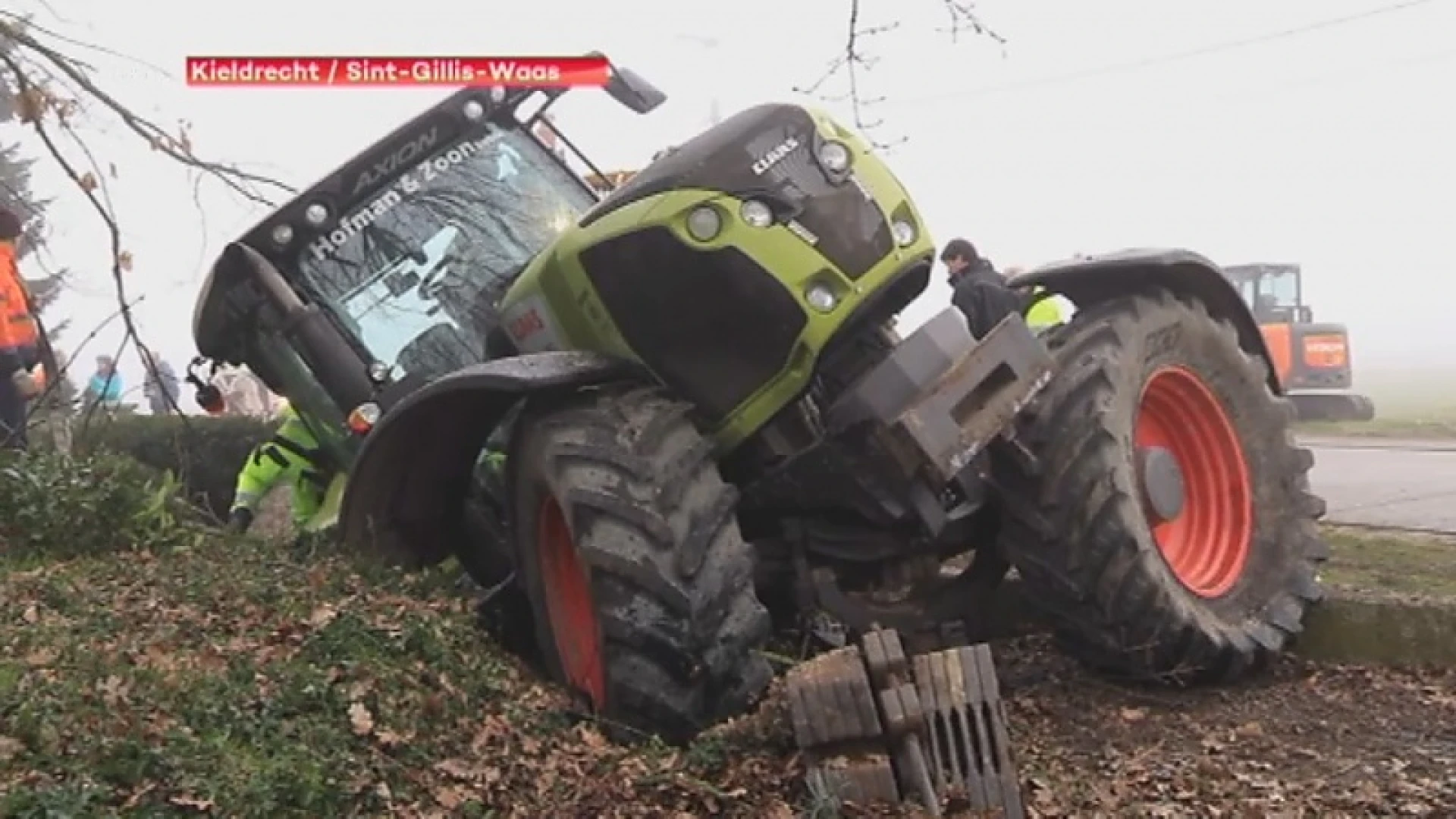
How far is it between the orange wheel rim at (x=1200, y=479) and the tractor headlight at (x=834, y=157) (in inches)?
53.4

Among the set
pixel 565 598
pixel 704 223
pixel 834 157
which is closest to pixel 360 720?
pixel 565 598

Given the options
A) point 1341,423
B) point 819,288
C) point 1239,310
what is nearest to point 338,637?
point 819,288

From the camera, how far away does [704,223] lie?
4871 mm

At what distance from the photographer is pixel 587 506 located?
468 cm

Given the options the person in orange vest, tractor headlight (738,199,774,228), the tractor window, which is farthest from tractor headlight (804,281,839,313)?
the tractor window

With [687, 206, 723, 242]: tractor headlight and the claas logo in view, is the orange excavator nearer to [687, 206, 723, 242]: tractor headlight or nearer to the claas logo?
the claas logo

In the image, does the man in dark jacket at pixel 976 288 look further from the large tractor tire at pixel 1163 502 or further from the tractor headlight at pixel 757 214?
the tractor headlight at pixel 757 214

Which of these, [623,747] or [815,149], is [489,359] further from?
[623,747]

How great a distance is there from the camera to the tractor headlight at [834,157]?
16.5ft

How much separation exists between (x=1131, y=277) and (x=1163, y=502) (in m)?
0.82

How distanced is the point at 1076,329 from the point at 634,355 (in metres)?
1.47

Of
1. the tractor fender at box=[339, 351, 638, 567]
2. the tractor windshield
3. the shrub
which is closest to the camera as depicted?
the tractor fender at box=[339, 351, 638, 567]

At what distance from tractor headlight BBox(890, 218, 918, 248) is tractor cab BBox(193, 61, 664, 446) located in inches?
69.9

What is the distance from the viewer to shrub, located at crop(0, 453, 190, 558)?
21.5 ft
